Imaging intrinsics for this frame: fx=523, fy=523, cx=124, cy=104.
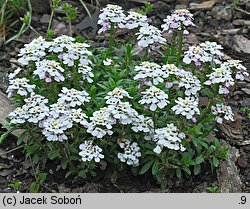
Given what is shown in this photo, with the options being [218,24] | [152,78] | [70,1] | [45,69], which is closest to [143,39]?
[152,78]

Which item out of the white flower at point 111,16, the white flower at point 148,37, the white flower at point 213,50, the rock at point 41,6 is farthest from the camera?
the rock at point 41,6

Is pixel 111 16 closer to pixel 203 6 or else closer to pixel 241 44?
pixel 241 44

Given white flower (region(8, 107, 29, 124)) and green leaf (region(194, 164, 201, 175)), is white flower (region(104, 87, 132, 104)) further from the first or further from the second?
green leaf (region(194, 164, 201, 175))

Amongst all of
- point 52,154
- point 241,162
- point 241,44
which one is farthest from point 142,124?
point 241,44

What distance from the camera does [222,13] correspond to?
7.14 meters

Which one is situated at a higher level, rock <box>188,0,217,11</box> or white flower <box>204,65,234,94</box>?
white flower <box>204,65,234,94</box>

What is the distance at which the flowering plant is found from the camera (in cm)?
422

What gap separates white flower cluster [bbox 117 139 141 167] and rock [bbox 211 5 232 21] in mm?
3330

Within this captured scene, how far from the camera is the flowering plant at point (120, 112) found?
422cm

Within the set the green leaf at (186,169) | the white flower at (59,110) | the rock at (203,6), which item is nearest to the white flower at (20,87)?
the white flower at (59,110)

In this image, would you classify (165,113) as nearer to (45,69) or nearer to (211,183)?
(211,183)

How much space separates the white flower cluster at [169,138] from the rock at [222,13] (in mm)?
3249

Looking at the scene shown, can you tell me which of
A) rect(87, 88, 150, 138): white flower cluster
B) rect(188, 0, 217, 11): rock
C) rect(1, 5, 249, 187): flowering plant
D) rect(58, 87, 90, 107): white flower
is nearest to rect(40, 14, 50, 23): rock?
rect(188, 0, 217, 11): rock

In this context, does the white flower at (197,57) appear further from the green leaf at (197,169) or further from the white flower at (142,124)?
the green leaf at (197,169)
